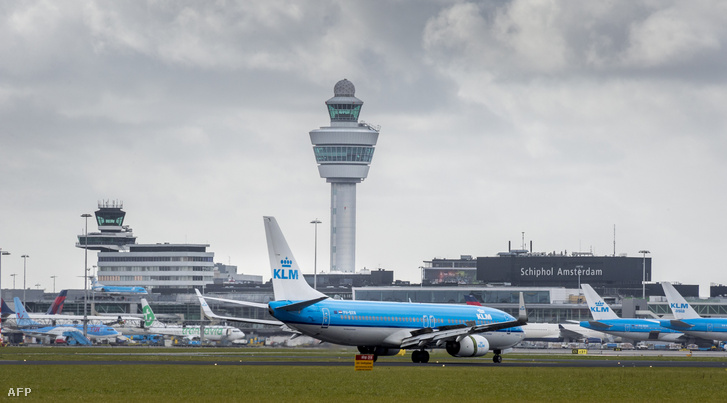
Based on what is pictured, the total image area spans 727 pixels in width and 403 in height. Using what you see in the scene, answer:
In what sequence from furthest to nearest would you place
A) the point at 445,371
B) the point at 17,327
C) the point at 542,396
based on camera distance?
the point at 17,327 < the point at 445,371 < the point at 542,396

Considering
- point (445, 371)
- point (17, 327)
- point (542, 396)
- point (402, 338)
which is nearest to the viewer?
point (542, 396)

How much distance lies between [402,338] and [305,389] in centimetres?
3241

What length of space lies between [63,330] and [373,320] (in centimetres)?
9220

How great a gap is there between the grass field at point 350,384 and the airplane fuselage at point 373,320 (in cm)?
850

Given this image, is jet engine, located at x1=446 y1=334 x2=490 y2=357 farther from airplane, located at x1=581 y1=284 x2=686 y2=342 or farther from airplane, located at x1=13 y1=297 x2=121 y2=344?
airplane, located at x1=13 y1=297 x2=121 y2=344

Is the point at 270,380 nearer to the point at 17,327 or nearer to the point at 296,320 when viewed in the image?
the point at 296,320

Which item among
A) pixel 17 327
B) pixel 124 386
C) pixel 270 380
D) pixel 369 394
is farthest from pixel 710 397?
pixel 17 327

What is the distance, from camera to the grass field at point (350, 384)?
44.2m

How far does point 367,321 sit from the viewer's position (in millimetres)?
78250

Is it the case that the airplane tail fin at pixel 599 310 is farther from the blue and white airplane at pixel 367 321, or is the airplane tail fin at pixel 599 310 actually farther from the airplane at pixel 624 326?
the blue and white airplane at pixel 367 321

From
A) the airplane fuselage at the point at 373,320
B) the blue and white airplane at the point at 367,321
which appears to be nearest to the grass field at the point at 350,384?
the airplane fuselage at the point at 373,320

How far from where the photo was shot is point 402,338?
7950 centimetres

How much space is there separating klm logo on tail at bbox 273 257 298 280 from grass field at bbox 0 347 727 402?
949 centimetres

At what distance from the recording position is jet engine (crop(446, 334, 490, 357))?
78688 millimetres
